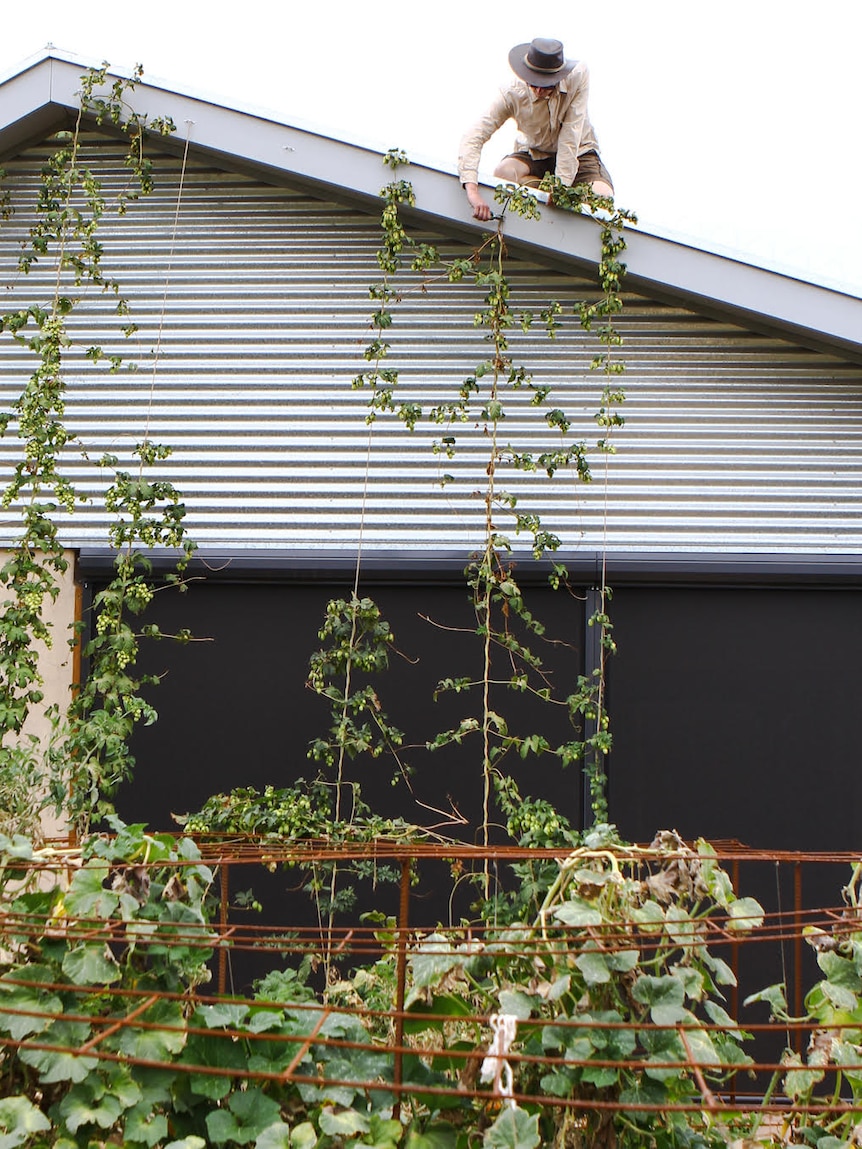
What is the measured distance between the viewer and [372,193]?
501 centimetres

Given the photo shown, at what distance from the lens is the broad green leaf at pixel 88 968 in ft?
6.94

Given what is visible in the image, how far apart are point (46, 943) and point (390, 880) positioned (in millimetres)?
2438

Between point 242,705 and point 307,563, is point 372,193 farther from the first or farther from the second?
point 242,705

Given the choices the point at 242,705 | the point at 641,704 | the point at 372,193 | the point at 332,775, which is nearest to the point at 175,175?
the point at 372,193

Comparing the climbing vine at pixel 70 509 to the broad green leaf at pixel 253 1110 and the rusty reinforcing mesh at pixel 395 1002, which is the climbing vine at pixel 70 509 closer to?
the rusty reinforcing mesh at pixel 395 1002

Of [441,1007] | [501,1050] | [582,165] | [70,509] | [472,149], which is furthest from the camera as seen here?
[582,165]

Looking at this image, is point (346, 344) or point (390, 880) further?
point (346, 344)

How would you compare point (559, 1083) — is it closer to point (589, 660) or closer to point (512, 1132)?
point (512, 1132)

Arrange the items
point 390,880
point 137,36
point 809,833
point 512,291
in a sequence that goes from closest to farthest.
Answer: point 390,880 < point 809,833 < point 512,291 < point 137,36

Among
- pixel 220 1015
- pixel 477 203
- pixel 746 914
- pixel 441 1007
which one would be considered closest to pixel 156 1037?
pixel 220 1015

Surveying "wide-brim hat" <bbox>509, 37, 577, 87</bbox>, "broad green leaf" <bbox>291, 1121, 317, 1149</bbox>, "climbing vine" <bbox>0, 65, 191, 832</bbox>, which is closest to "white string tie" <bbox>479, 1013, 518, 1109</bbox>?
"broad green leaf" <bbox>291, 1121, 317, 1149</bbox>

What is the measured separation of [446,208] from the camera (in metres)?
5.00

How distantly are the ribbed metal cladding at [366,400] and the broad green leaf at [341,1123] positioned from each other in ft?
10.7

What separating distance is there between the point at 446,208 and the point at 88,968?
3.86 meters
